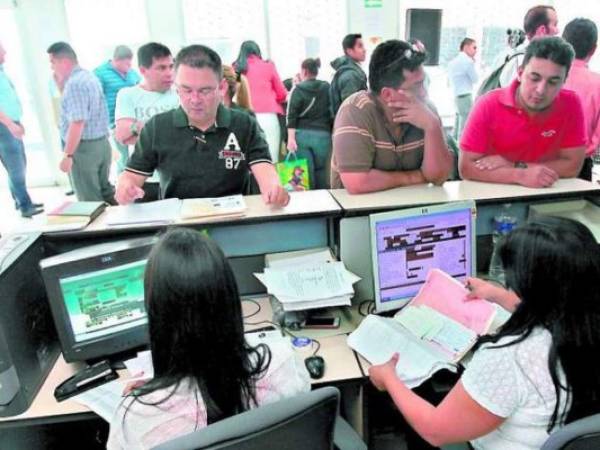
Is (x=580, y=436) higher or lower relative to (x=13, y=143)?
lower

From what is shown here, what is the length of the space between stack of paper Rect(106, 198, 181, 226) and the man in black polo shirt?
6.8 inches

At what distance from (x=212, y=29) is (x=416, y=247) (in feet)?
14.1

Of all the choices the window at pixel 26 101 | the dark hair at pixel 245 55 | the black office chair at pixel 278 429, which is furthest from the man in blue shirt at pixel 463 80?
the black office chair at pixel 278 429

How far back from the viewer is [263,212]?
1737mm

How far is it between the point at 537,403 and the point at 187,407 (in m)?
0.72

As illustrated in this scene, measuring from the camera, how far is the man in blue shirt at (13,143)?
406 centimetres

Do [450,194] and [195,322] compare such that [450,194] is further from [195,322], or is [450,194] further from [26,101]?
[26,101]

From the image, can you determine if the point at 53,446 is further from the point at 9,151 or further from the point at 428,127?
the point at 9,151

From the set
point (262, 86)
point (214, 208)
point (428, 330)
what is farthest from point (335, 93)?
point (428, 330)

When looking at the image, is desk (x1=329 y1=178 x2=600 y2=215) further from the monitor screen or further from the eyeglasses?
the monitor screen

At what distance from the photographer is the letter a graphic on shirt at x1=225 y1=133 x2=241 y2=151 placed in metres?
2.08

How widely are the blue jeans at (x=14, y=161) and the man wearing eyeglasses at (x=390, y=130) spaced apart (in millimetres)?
3488

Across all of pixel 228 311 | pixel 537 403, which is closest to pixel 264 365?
pixel 228 311

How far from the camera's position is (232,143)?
208cm
